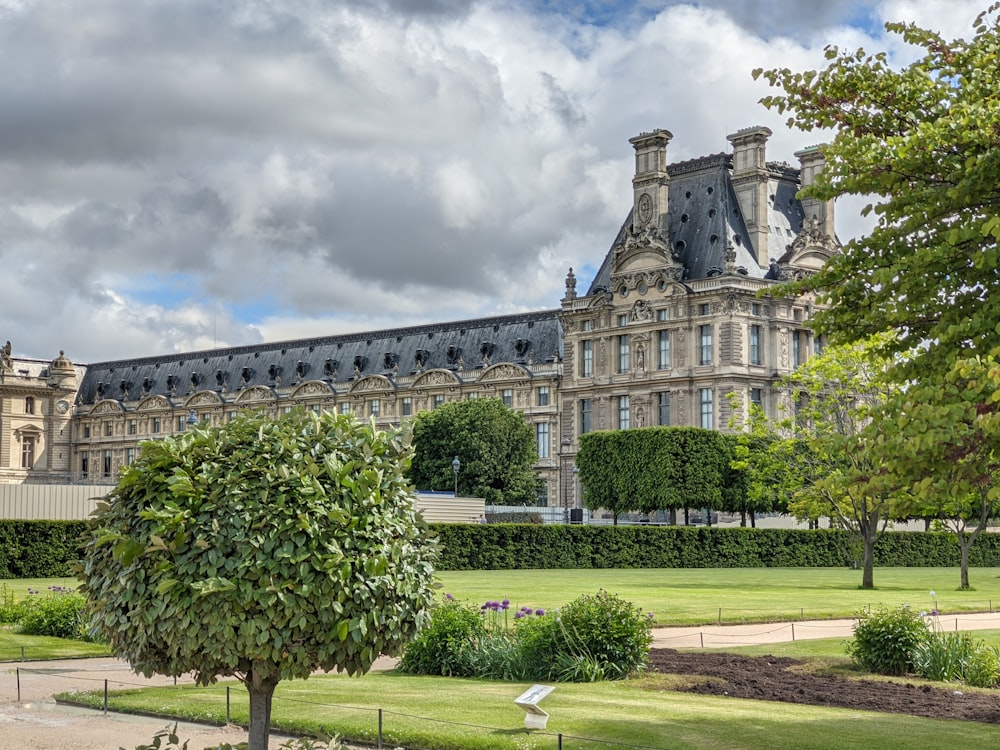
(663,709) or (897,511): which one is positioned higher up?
(897,511)

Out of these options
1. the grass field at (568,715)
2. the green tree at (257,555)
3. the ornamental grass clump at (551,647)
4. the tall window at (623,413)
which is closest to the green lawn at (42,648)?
the grass field at (568,715)

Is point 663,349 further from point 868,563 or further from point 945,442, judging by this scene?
point 945,442

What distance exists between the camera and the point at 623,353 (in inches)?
4094

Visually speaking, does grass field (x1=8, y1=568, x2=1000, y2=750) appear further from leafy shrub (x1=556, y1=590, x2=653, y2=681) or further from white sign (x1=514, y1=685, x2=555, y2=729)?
leafy shrub (x1=556, y1=590, x2=653, y2=681)

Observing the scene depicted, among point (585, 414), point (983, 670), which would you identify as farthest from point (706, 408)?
point (983, 670)

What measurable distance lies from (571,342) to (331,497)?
319 ft

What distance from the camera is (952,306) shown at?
1633cm

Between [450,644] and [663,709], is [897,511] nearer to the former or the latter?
[663,709]

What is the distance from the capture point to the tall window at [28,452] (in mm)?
143625

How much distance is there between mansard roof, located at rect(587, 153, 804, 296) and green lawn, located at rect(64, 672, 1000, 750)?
80.9 m

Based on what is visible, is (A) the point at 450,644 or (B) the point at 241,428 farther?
(A) the point at 450,644

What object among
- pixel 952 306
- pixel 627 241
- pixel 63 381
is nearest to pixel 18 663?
pixel 952 306

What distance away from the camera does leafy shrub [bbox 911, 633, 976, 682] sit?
20578 mm

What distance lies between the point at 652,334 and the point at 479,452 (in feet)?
50.7
